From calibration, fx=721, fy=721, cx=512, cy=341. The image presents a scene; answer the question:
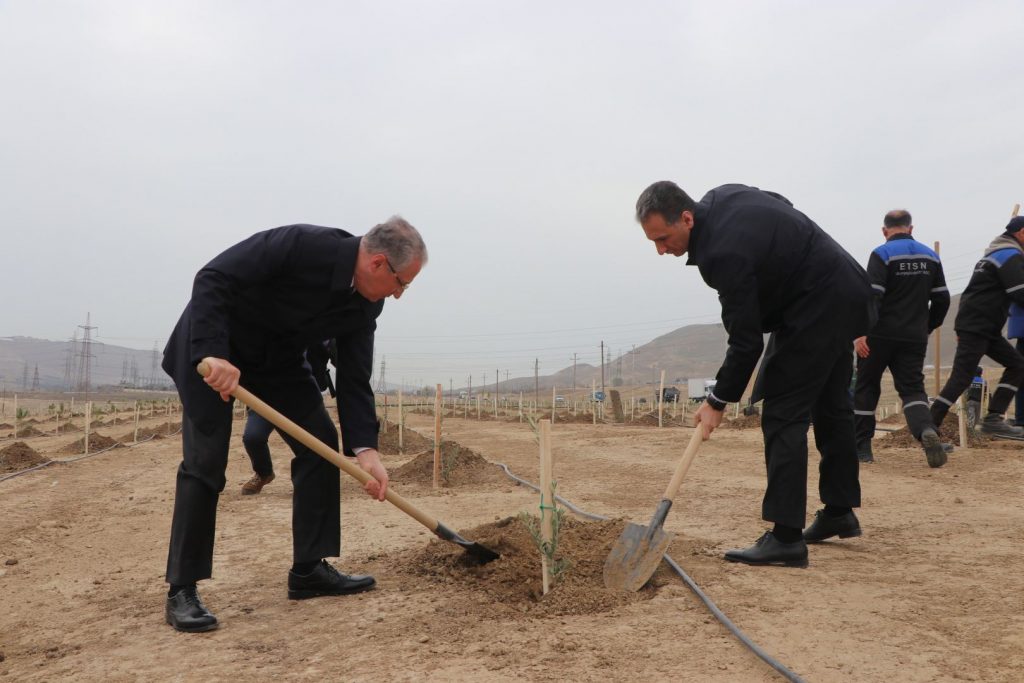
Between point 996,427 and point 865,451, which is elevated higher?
point 996,427

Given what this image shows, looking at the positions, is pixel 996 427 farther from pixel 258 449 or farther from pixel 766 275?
pixel 258 449

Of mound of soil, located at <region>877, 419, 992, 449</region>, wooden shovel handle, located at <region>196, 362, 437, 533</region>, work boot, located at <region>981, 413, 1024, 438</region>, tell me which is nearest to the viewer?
wooden shovel handle, located at <region>196, 362, 437, 533</region>

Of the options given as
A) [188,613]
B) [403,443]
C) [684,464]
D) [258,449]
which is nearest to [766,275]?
[684,464]

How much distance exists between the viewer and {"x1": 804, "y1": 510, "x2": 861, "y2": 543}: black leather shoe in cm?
378

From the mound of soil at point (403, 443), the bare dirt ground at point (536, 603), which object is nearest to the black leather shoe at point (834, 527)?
the bare dirt ground at point (536, 603)

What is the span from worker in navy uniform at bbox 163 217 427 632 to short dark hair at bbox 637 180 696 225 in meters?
1.13

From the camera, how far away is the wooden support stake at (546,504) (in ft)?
10.2

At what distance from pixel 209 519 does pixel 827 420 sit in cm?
305

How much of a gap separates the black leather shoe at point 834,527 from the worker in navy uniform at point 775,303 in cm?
51

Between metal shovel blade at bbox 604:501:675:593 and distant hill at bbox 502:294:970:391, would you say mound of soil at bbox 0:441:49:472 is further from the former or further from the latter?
distant hill at bbox 502:294:970:391

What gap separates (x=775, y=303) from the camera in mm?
3535

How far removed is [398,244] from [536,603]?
5.25 feet

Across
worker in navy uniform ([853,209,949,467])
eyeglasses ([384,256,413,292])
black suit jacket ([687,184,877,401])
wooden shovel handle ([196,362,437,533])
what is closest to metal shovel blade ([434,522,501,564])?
wooden shovel handle ([196,362,437,533])

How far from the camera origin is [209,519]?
3.08m
